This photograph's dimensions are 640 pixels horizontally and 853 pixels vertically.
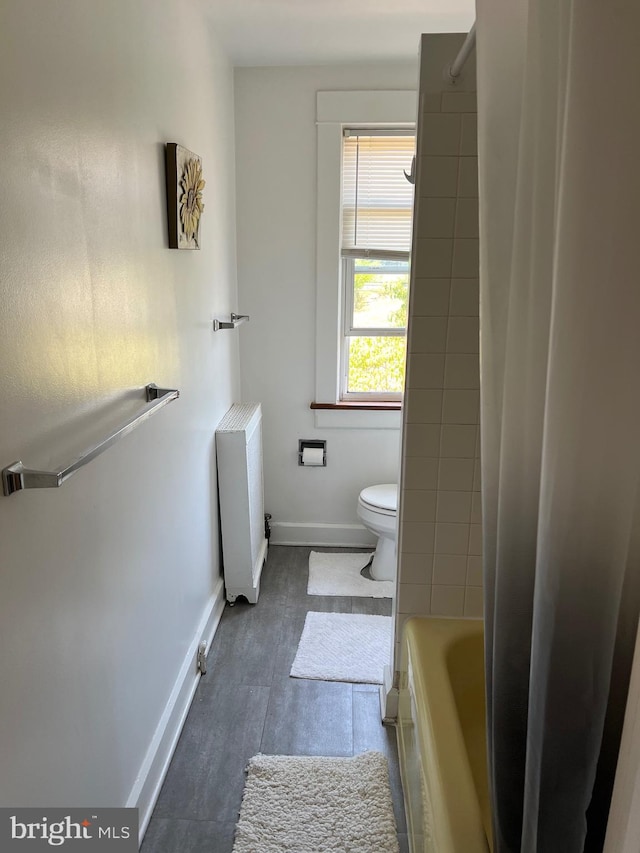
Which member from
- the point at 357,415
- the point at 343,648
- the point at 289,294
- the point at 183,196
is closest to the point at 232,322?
the point at 289,294

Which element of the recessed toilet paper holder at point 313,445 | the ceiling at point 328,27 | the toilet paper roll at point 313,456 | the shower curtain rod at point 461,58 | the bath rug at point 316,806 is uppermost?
the ceiling at point 328,27

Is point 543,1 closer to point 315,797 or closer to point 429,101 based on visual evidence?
point 429,101

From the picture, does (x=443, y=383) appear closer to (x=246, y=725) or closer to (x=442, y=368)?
(x=442, y=368)

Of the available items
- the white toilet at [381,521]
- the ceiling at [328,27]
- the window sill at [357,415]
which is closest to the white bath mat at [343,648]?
the white toilet at [381,521]

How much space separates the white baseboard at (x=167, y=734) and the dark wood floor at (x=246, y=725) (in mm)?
33

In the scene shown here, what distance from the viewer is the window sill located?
3035 millimetres

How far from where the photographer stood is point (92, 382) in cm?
123

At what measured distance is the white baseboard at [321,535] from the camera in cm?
322

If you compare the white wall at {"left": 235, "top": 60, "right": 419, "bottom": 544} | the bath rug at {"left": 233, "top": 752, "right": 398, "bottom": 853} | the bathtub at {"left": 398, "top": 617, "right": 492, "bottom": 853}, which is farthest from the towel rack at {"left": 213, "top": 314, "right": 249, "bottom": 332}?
the bath rug at {"left": 233, "top": 752, "right": 398, "bottom": 853}

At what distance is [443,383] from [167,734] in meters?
1.31

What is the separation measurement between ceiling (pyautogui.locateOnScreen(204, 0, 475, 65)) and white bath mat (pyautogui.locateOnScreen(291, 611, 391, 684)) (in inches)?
92.0

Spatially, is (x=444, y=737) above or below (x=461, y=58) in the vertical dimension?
below

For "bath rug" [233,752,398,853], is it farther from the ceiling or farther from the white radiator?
the ceiling

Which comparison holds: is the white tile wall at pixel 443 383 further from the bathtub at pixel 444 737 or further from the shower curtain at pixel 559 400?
the shower curtain at pixel 559 400
